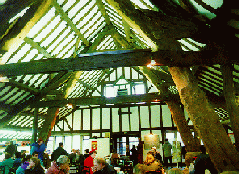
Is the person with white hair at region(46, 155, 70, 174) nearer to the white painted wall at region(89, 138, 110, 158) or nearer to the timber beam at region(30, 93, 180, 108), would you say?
the timber beam at region(30, 93, 180, 108)

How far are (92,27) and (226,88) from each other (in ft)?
21.8

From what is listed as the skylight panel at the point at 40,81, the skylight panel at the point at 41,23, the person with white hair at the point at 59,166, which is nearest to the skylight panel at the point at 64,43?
the skylight panel at the point at 40,81

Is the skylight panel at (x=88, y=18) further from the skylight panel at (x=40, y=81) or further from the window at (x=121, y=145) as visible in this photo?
the window at (x=121, y=145)

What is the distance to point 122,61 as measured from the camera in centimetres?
453

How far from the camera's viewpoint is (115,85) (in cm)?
1434

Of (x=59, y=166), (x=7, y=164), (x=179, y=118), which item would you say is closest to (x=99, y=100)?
(x=179, y=118)

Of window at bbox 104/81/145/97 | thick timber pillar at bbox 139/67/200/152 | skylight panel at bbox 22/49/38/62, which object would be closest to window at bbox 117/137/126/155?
window at bbox 104/81/145/97

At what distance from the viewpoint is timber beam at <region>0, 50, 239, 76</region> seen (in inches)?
165

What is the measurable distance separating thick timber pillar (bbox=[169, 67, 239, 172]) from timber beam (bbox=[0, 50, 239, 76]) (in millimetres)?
365

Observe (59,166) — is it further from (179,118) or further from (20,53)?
(179,118)

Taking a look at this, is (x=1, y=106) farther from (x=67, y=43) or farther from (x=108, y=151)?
(x=108, y=151)

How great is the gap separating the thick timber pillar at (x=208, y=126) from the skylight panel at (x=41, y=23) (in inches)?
192

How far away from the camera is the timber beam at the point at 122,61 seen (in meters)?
4.18

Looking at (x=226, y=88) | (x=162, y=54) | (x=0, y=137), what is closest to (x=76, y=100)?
(x=162, y=54)
